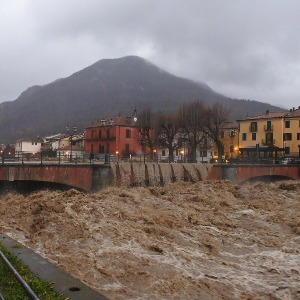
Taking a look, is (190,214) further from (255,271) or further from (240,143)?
(240,143)

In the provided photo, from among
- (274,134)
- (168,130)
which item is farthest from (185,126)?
(274,134)

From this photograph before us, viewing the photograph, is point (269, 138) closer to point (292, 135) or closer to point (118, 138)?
point (292, 135)

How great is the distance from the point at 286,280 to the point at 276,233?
647 cm

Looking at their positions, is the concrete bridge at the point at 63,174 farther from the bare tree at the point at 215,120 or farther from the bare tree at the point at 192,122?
the bare tree at the point at 215,120

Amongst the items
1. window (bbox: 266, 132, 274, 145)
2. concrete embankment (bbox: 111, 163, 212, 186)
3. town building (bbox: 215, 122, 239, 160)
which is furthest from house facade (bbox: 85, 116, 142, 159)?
concrete embankment (bbox: 111, 163, 212, 186)

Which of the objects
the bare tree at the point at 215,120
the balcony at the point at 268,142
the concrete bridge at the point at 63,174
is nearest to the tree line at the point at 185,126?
the bare tree at the point at 215,120

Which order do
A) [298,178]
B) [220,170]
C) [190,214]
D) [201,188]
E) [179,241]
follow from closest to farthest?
[179,241] < [190,214] < [201,188] < [220,170] < [298,178]

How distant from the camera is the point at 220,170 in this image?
152 ft

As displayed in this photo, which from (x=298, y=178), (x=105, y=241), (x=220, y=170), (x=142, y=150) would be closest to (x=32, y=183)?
(x=105, y=241)

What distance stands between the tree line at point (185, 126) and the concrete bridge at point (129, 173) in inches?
629

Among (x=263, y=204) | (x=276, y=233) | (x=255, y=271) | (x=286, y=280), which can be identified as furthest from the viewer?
(x=263, y=204)

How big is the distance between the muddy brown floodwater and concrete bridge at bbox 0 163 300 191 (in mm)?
5535

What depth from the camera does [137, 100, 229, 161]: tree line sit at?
65.7m

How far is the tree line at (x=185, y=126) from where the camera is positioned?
6569cm
